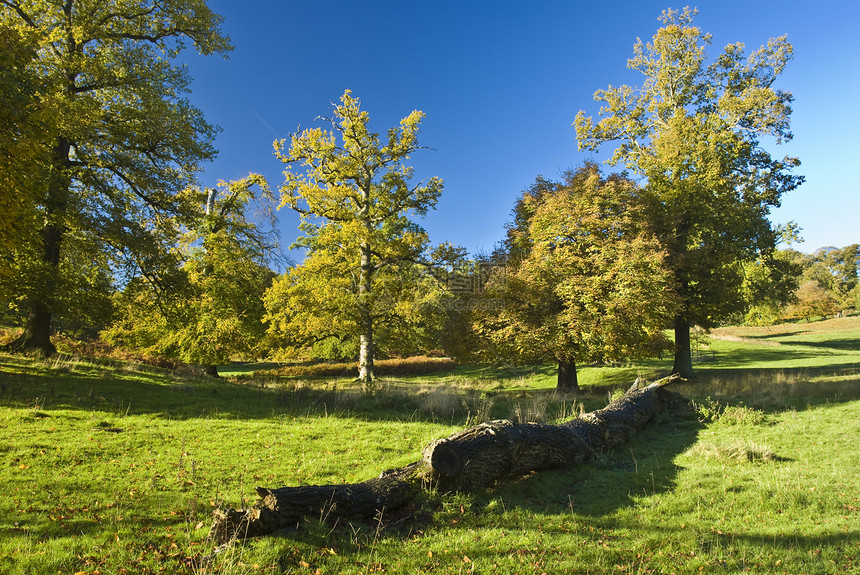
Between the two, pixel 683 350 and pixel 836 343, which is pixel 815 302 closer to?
pixel 836 343

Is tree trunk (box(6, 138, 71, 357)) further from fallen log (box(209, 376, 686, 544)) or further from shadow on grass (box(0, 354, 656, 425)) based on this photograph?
fallen log (box(209, 376, 686, 544))

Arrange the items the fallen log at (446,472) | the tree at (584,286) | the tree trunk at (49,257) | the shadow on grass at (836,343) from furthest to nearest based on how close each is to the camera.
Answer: the shadow on grass at (836,343), the tree at (584,286), the tree trunk at (49,257), the fallen log at (446,472)

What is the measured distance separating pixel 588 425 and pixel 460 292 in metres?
9.59

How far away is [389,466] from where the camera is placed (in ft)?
23.3

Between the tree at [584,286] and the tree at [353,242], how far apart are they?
544 centimetres

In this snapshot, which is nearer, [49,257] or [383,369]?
[49,257]

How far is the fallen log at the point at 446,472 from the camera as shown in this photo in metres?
4.28

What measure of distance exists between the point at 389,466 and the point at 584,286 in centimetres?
945

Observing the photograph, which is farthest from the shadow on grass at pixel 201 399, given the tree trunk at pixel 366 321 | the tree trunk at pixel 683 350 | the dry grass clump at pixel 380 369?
the dry grass clump at pixel 380 369

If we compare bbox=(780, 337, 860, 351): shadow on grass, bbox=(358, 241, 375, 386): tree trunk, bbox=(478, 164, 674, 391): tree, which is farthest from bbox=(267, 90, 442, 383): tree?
bbox=(780, 337, 860, 351): shadow on grass

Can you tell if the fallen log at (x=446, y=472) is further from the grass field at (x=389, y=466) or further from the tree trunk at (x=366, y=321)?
the tree trunk at (x=366, y=321)

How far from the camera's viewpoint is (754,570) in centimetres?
379

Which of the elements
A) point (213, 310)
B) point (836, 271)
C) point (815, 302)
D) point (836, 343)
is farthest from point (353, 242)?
point (836, 271)

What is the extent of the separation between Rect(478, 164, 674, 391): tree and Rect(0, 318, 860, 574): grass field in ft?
9.87
